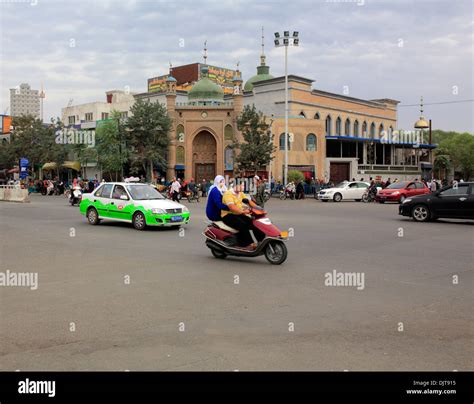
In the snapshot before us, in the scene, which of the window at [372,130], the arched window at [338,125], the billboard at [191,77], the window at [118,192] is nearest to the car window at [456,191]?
the window at [118,192]

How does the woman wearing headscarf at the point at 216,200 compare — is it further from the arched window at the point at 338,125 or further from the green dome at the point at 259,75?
the green dome at the point at 259,75

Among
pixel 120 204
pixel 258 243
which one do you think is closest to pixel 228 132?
pixel 120 204

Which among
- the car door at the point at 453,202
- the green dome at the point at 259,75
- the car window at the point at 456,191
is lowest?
the car door at the point at 453,202

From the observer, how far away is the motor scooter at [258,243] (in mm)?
10242

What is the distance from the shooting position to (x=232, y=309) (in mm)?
6664

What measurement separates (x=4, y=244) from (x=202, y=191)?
31870 millimetres

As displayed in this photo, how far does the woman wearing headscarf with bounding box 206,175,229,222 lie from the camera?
10.7 metres

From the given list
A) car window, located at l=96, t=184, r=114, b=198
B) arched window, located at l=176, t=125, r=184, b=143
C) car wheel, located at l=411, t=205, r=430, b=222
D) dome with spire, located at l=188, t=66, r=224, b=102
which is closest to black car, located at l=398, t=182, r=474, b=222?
car wheel, located at l=411, t=205, r=430, b=222

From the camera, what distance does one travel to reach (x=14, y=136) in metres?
63.3

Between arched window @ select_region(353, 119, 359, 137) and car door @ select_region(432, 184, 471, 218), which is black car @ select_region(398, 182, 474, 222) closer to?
car door @ select_region(432, 184, 471, 218)

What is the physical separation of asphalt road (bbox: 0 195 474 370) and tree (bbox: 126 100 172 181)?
36651 millimetres

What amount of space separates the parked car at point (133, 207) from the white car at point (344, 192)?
70.7 feet

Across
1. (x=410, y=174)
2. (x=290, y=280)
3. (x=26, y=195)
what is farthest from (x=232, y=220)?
(x=410, y=174)
